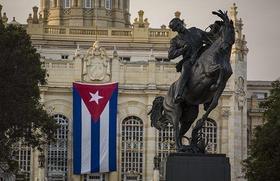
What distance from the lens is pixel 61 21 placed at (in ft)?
388

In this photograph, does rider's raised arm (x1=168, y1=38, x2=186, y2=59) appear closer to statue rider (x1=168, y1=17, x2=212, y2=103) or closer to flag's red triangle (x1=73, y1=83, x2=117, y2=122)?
statue rider (x1=168, y1=17, x2=212, y2=103)

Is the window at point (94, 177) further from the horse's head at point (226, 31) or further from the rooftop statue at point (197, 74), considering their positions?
the horse's head at point (226, 31)

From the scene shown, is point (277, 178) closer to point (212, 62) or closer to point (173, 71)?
point (212, 62)

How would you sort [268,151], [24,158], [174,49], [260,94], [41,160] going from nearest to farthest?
[174,49], [268,151], [41,160], [24,158], [260,94]

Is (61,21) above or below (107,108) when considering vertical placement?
above

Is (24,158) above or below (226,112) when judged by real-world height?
below

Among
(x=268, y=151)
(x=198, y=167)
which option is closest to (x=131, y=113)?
(x=268, y=151)

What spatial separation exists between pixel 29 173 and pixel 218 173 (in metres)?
82.6

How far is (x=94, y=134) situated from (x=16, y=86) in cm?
4114

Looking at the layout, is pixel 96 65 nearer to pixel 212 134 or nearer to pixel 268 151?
pixel 212 134

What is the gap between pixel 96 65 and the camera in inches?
4102

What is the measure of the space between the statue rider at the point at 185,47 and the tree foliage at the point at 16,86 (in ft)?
115

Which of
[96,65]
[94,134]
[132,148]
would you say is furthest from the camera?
[96,65]

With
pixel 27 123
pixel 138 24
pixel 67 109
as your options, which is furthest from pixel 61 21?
pixel 27 123
